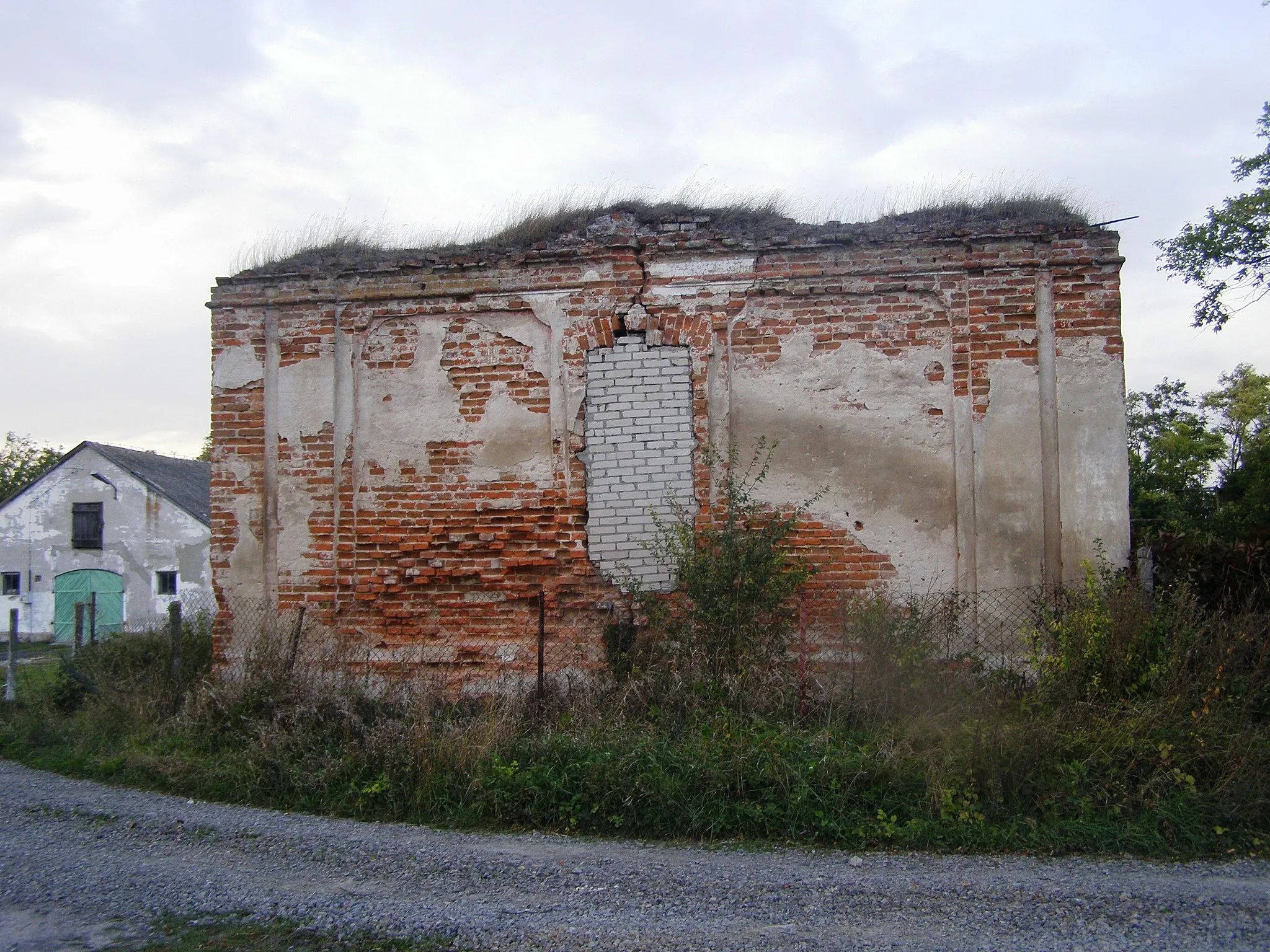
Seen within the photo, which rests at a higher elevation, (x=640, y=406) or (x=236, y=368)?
(x=236, y=368)

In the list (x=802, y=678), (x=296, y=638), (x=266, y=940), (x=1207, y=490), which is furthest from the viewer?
(x=1207, y=490)

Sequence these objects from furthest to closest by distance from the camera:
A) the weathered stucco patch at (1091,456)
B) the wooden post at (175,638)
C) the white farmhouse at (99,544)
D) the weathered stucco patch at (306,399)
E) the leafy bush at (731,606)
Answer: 1. the white farmhouse at (99,544)
2. the weathered stucco patch at (306,399)
3. the wooden post at (175,638)
4. the weathered stucco patch at (1091,456)
5. the leafy bush at (731,606)

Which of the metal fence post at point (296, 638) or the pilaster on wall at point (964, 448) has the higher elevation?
the pilaster on wall at point (964, 448)

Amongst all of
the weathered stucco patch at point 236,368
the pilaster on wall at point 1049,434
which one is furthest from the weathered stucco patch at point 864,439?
the weathered stucco patch at point 236,368

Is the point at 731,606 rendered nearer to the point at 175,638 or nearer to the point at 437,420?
the point at 437,420

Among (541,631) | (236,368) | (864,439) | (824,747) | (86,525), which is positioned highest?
(236,368)

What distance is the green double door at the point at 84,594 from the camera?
79.8ft

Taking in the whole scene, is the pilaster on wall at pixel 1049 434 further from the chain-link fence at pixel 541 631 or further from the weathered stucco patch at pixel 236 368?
the weathered stucco patch at pixel 236 368

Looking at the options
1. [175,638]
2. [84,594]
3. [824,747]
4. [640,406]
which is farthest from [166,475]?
[824,747]

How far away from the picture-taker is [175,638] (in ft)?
27.0

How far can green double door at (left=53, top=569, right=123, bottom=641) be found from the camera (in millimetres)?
24328

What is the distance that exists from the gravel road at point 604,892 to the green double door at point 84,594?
21.6 meters

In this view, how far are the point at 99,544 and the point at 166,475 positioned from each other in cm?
263

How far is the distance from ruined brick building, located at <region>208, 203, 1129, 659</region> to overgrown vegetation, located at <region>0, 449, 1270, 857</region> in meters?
0.57
